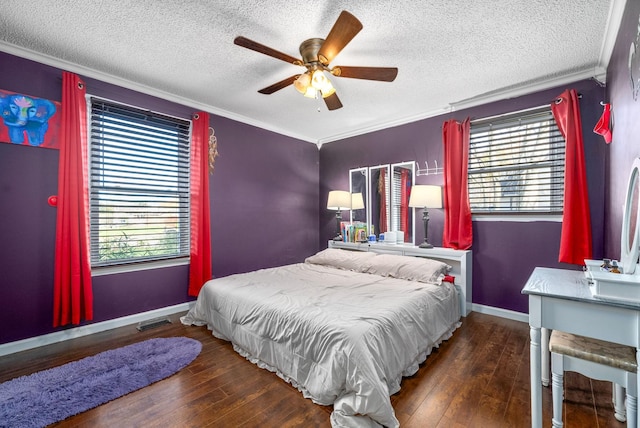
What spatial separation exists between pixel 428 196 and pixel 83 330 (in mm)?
3868

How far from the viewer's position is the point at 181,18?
1967 mm

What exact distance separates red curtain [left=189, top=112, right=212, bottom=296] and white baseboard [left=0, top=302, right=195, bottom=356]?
0.32 meters

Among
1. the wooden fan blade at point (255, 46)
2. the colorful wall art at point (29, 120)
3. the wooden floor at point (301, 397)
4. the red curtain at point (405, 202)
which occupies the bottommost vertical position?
the wooden floor at point (301, 397)

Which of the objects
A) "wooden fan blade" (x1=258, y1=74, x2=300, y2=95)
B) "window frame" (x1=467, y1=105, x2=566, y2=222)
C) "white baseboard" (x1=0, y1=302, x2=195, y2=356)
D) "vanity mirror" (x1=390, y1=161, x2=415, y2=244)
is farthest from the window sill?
"window frame" (x1=467, y1=105, x2=566, y2=222)

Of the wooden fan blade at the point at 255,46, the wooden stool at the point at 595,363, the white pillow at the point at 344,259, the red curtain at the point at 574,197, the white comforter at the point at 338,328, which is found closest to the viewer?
the wooden stool at the point at 595,363

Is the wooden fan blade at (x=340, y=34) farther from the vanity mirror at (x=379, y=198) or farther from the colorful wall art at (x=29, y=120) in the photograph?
the colorful wall art at (x=29, y=120)

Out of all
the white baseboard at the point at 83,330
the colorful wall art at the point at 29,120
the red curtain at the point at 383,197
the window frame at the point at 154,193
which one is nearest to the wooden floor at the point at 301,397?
the white baseboard at the point at 83,330

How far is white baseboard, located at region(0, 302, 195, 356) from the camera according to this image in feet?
7.60

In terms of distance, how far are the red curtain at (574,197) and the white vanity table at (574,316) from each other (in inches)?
55.9

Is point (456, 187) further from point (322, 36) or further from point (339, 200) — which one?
point (322, 36)

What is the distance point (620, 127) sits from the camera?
1.92m

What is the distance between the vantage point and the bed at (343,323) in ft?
4.98

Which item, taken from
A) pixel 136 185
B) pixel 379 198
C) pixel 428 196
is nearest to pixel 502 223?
pixel 428 196

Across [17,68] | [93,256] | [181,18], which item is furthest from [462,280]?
[17,68]
